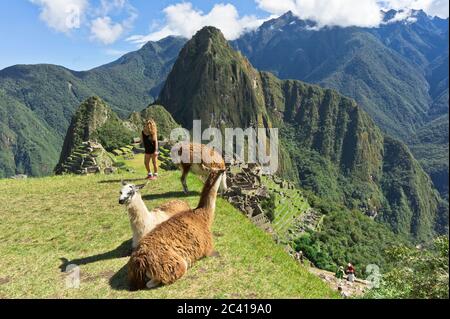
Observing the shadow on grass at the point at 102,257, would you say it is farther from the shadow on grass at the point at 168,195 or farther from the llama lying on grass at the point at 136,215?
the shadow on grass at the point at 168,195

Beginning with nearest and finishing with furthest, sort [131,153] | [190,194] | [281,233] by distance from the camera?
1. [190,194]
2. [281,233]
3. [131,153]

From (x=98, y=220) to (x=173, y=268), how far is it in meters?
4.15

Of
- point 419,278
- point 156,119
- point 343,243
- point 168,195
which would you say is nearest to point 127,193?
point 168,195

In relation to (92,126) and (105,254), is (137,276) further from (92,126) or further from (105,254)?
(92,126)

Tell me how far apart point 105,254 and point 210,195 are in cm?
252

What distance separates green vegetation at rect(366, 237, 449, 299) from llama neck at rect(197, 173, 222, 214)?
11.5 ft

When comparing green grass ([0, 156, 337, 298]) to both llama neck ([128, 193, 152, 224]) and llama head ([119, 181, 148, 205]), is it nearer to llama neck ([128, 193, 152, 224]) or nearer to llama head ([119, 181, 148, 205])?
llama neck ([128, 193, 152, 224])

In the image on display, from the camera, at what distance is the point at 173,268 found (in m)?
6.64

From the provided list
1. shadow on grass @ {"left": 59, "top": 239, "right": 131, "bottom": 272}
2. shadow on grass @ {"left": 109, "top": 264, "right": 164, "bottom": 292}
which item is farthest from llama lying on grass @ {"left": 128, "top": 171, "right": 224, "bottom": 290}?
shadow on grass @ {"left": 59, "top": 239, "right": 131, "bottom": 272}

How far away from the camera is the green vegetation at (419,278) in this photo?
680 centimetres

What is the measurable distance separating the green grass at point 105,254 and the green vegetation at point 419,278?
139 cm

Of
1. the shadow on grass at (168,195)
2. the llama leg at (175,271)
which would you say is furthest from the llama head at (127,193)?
the shadow on grass at (168,195)
